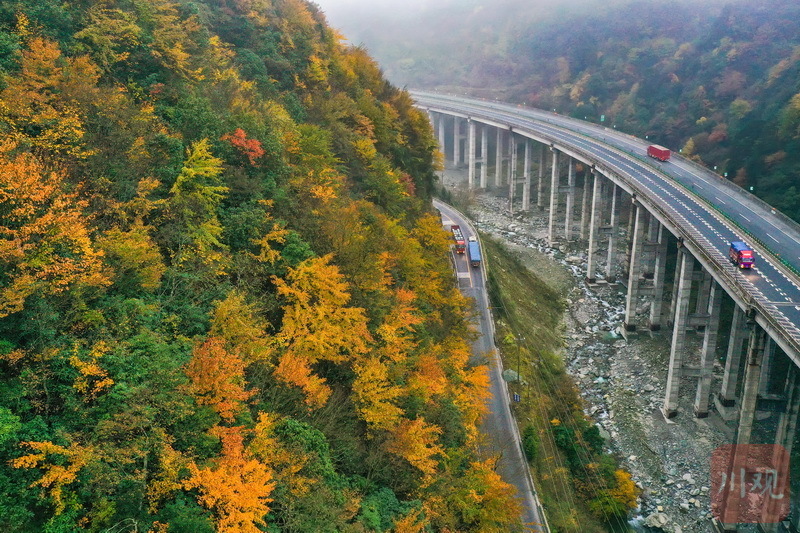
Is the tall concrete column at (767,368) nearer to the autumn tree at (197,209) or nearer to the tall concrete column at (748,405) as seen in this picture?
the tall concrete column at (748,405)

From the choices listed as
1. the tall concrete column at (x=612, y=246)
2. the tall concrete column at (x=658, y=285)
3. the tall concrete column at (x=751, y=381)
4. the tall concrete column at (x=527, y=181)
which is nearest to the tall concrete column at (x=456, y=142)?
the tall concrete column at (x=527, y=181)

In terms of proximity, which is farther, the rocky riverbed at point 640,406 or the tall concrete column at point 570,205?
the tall concrete column at point 570,205

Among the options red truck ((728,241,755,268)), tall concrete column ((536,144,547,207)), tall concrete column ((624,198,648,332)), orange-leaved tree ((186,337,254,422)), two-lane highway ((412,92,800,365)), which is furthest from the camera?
tall concrete column ((536,144,547,207))

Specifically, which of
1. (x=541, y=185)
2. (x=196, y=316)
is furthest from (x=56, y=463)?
(x=541, y=185)

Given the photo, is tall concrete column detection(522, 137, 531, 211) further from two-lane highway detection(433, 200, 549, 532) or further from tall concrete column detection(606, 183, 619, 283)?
two-lane highway detection(433, 200, 549, 532)

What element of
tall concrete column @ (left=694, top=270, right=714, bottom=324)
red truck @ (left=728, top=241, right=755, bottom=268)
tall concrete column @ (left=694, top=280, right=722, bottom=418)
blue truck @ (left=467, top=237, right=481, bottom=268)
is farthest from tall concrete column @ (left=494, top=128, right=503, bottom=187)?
red truck @ (left=728, top=241, right=755, bottom=268)

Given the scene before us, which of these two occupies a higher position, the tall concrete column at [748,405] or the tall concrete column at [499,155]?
the tall concrete column at [499,155]

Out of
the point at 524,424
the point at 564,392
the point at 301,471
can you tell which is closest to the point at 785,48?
the point at 564,392
